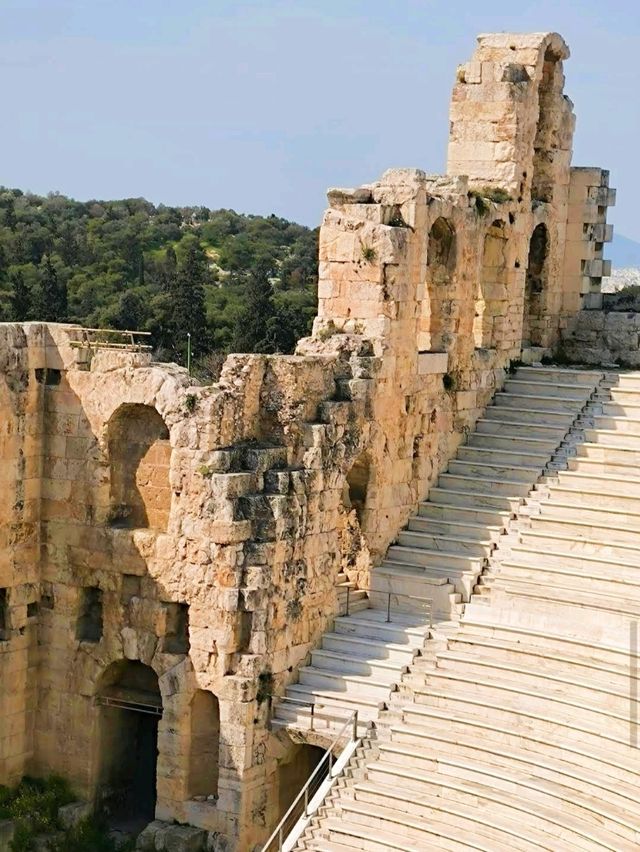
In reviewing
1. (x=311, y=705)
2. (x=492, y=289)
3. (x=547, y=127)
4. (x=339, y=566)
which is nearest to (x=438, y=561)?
(x=339, y=566)

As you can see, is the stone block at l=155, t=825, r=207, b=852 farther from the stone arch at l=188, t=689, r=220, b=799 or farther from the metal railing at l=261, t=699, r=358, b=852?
the metal railing at l=261, t=699, r=358, b=852

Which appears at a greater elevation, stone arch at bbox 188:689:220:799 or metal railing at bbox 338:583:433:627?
metal railing at bbox 338:583:433:627

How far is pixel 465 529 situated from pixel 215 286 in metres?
26.3

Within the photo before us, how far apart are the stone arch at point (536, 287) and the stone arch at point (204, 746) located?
32.8 feet

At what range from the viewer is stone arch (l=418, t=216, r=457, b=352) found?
24641 millimetres

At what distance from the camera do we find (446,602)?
2208 centimetres

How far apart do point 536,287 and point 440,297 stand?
4414 millimetres

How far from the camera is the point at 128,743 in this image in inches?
929

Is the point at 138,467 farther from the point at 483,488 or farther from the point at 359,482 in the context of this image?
the point at 483,488

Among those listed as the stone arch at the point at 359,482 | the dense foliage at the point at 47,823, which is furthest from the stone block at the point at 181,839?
the stone arch at the point at 359,482

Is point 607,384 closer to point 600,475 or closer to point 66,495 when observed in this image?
point 600,475

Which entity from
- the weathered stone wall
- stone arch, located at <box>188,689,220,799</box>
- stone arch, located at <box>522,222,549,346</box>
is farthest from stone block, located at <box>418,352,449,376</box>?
stone arch, located at <box>188,689,220,799</box>

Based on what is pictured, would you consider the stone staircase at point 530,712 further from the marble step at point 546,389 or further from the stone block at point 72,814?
the stone block at point 72,814

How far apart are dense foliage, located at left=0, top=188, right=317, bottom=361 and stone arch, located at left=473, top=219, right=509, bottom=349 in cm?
1230
